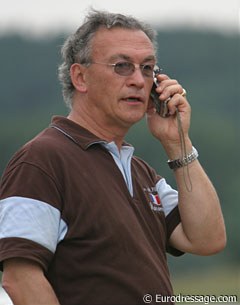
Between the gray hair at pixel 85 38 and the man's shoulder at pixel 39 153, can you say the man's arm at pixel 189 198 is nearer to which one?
the gray hair at pixel 85 38

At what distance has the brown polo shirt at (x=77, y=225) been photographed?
→ 4.29 m

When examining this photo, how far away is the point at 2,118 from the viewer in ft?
83.8

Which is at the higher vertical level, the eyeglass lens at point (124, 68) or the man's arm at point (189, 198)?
the eyeglass lens at point (124, 68)

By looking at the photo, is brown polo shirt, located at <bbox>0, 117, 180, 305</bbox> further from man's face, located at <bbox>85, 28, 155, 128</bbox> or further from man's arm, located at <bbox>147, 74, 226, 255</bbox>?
man's arm, located at <bbox>147, 74, 226, 255</bbox>

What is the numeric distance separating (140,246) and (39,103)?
1928 cm

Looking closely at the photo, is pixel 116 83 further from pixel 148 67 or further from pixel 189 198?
pixel 189 198

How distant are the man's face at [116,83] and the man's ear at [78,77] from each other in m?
0.03

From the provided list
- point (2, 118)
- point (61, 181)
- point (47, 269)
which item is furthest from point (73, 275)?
point (2, 118)

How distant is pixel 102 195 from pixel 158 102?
2.74ft

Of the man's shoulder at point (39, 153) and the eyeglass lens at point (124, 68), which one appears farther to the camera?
the eyeglass lens at point (124, 68)

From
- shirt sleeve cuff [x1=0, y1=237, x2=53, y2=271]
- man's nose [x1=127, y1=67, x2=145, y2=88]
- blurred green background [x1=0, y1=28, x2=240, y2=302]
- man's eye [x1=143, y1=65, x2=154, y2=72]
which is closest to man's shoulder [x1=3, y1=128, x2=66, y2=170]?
shirt sleeve cuff [x1=0, y1=237, x2=53, y2=271]

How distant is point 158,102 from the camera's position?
5.12m

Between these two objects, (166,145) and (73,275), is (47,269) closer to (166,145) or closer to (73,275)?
(73,275)

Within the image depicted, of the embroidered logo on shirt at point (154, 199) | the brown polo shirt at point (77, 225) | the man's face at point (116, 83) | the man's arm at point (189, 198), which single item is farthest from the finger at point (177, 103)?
the brown polo shirt at point (77, 225)
